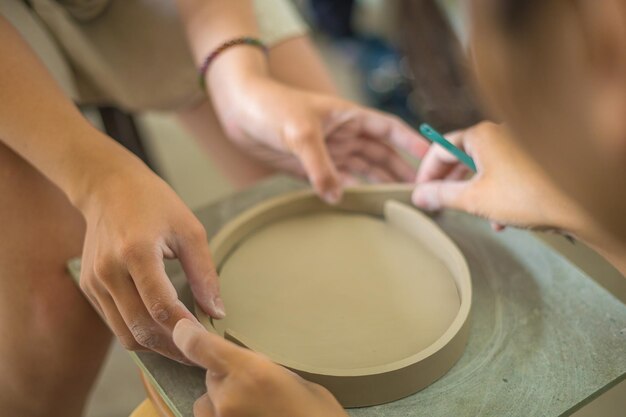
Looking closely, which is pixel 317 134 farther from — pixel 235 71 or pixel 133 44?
pixel 133 44

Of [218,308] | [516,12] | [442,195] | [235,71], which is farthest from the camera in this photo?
[235,71]

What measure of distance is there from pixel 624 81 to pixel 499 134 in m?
0.33

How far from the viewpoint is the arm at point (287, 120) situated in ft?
2.50

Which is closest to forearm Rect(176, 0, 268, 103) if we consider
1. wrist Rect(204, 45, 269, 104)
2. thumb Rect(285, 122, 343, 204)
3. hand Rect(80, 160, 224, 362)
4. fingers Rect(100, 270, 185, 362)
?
wrist Rect(204, 45, 269, 104)

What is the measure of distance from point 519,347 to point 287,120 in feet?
1.20

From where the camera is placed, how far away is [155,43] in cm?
93

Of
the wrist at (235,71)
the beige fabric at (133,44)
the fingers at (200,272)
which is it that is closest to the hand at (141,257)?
the fingers at (200,272)

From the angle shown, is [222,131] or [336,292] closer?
[336,292]

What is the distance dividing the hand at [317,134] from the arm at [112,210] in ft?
0.60

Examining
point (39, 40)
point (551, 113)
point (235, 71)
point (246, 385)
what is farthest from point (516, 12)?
point (39, 40)

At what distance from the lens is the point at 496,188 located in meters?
0.67

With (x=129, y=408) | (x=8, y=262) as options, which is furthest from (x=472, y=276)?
(x=129, y=408)

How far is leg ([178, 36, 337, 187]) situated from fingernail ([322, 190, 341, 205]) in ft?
0.77

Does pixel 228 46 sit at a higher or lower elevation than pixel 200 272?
higher
